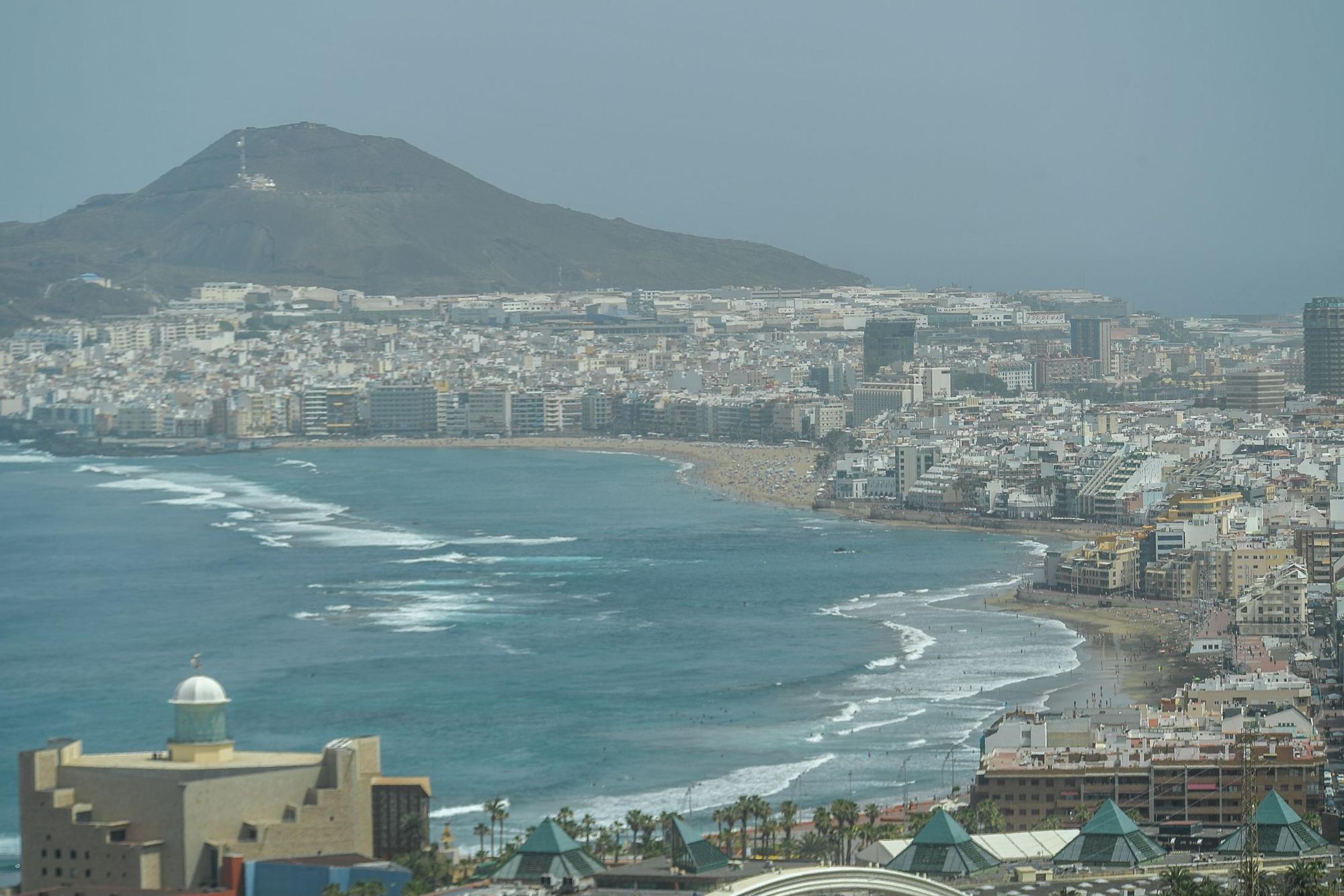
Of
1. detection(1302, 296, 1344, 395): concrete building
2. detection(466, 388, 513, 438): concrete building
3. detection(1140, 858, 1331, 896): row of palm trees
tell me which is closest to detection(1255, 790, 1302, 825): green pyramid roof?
detection(1140, 858, 1331, 896): row of palm trees

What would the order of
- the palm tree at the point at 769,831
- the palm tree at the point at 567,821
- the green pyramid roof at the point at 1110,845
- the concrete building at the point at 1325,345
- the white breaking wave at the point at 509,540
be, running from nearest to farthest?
the green pyramid roof at the point at 1110,845 < the palm tree at the point at 567,821 < the palm tree at the point at 769,831 < the white breaking wave at the point at 509,540 < the concrete building at the point at 1325,345

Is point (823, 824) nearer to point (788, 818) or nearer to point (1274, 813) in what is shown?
point (788, 818)

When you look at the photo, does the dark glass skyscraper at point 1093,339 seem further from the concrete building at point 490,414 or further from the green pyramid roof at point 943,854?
the green pyramid roof at point 943,854

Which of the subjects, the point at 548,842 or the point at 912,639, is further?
the point at 912,639

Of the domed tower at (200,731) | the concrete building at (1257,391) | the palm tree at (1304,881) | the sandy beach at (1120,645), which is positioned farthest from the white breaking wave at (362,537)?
the domed tower at (200,731)

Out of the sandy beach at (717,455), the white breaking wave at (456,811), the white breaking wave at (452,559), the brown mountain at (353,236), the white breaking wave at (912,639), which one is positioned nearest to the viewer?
the white breaking wave at (456,811)

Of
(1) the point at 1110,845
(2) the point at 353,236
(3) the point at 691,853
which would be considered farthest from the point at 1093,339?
(3) the point at 691,853

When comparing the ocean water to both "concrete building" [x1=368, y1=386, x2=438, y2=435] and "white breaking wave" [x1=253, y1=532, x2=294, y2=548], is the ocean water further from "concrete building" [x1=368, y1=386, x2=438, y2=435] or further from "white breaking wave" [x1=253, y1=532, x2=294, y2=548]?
"concrete building" [x1=368, y1=386, x2=438, y2=435]
